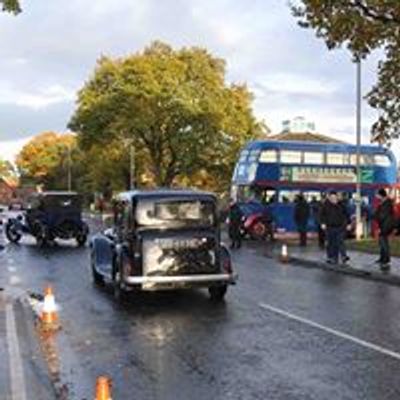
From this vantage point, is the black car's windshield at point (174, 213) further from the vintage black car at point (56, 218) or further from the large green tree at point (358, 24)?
the vintage black car at point (56, 218)

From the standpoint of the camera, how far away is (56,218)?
36188mm

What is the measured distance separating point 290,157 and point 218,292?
2515cm

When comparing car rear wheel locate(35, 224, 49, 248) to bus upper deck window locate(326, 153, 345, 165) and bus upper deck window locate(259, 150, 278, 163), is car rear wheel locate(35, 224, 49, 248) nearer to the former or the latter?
bus upper deck window locate(259, 150, 278, 163)

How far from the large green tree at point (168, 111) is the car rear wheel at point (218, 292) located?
5274 cm

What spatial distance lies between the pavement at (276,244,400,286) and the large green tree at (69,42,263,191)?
3945 centimetres

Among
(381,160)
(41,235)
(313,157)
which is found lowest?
(41,235)

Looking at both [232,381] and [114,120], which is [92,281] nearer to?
[232,381]

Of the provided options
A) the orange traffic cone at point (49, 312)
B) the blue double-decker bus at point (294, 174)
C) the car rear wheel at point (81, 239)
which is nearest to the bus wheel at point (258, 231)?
the blue double-decker bus at point (294, 174)

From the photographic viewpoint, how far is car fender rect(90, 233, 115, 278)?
1802cm

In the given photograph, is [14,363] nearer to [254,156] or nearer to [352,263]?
[352,263]

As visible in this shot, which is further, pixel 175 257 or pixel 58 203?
pixel 58 203

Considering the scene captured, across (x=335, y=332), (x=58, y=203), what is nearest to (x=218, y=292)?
(x=335, y=332)

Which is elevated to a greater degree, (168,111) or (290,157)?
(168,111)

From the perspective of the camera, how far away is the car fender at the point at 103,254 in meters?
18.0
